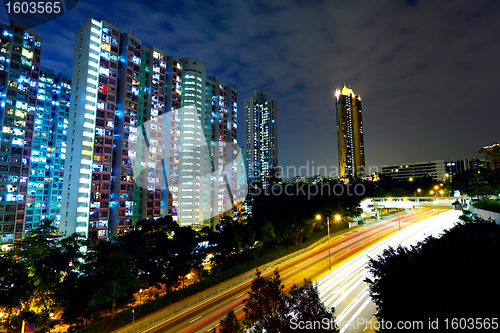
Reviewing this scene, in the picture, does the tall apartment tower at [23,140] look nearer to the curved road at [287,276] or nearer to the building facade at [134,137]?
the building facade at [134,137]

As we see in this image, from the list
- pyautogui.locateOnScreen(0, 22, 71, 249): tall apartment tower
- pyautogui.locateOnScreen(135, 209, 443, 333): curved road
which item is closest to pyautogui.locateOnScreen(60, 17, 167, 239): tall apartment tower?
pyautogui.locateOnScreen(0, 22, 71, 249): tall apartment tower

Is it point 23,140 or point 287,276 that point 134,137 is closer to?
point 23,140

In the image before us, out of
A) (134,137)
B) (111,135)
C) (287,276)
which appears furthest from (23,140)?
(287,276)

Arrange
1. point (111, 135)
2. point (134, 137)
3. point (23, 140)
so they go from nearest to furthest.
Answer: point (111, 135), point (23, 140), point (134, 137)

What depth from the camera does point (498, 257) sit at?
13180 millimetres

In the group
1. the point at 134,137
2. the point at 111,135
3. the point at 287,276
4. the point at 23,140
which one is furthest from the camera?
the point at 134,137

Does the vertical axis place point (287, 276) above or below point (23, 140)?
below

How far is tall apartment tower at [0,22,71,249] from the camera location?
66312mm

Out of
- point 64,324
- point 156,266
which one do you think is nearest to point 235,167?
point 156,266

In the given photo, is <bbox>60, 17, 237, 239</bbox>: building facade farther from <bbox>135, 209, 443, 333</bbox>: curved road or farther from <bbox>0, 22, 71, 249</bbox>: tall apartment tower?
<bbox>135, 209, 443, 333</bbox>: curved road

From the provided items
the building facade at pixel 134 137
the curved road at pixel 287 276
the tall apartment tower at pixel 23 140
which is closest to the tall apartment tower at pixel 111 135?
the building facade at pixel 134 137

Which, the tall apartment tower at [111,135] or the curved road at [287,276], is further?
the tall apartment tower at [111,135]

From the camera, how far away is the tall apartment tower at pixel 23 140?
6631cm

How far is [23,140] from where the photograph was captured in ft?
229
